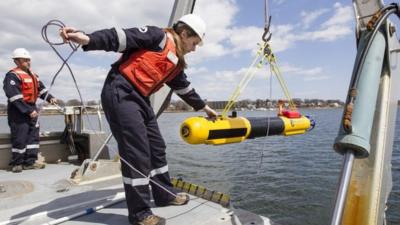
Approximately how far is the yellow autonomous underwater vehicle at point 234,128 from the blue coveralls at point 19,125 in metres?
2.96

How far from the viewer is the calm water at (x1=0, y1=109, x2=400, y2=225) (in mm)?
6520

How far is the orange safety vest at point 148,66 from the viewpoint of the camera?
2500mm

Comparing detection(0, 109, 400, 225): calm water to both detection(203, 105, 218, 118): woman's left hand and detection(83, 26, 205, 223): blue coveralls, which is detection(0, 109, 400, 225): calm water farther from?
detection(83, 26, 205, 223): blue coveralls

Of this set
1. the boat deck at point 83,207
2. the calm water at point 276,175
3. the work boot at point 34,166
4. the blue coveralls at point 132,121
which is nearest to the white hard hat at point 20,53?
the work boot at point 34,166

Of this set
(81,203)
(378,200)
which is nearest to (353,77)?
(378,200)

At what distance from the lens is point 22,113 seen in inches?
193

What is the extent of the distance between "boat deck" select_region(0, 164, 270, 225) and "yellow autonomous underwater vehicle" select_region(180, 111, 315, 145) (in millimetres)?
574

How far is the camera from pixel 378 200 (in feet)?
7.16

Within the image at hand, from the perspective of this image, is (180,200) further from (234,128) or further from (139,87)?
(139,87)

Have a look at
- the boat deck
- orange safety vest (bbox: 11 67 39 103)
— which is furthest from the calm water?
the boat deck

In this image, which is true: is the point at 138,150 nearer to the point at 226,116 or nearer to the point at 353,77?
the point at 226,116

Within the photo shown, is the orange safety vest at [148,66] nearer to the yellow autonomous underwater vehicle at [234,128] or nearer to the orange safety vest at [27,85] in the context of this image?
the yellow autonomous underwater vehicle at [234,128]

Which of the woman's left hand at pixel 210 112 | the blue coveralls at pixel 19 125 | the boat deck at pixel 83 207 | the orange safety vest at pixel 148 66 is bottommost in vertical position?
the boat deck at pixel 83 207

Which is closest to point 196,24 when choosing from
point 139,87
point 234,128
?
point 139,87
